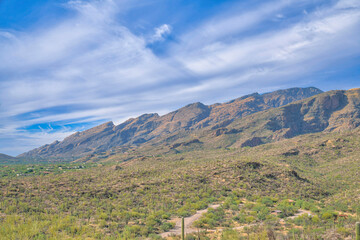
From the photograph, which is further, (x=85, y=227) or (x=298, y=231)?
(x=85, y=227)

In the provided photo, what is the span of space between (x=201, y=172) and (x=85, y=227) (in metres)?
24.9

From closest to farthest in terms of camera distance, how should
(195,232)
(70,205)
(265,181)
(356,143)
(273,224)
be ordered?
(195,232) < (273,224) < (70,205) < (265,181) < (356,143)

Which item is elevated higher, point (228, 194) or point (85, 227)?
point (85, 227)

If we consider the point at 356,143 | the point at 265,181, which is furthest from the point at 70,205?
the point at 356,143

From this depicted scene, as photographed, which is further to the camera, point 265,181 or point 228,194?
point 265,181

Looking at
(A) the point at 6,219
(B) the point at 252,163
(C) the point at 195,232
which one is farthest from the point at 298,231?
(B) the point at 252,163

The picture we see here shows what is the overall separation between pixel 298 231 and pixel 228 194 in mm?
13901

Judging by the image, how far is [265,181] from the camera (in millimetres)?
32531

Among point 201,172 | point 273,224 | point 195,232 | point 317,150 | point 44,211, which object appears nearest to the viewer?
Result: point 195,232

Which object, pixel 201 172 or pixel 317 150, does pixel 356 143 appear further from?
pixel 201 172

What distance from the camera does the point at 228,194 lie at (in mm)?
27250

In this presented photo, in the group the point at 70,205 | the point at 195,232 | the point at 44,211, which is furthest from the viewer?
the point at 70,205

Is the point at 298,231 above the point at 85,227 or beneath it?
beneath

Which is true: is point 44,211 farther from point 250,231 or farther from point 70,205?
point 250,231
